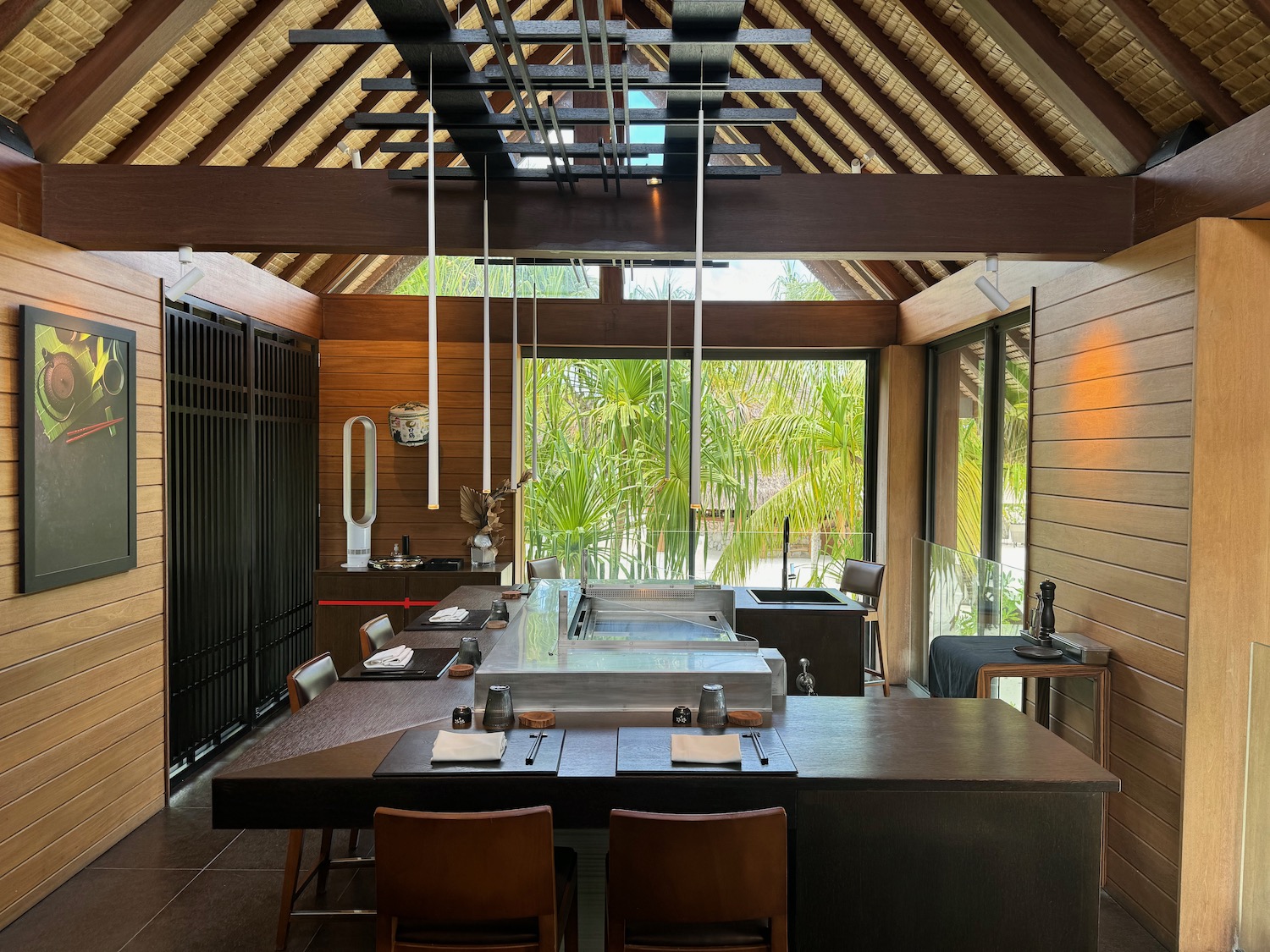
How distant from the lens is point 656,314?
6309 mm

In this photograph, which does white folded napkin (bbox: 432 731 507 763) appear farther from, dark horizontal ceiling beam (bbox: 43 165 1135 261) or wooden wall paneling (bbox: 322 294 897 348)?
wooden wall paneling (bbox: 322 294 897 348)

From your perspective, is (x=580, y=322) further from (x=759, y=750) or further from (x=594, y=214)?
(x=759, y=750)

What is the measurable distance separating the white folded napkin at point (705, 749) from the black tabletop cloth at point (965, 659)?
5.18 ft

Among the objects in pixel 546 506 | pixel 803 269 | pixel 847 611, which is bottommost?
pixel 847 611

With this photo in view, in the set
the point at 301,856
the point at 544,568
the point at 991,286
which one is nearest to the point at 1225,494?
the point at 991,286

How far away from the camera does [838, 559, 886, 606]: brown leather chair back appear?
218 inches

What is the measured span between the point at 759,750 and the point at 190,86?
135 inches

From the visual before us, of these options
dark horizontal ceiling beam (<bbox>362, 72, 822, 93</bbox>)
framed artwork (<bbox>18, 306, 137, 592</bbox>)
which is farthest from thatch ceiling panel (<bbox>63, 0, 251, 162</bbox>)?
dark horizontal ceiling beam (<bbox>362, 72, 822, 93</bbox>)

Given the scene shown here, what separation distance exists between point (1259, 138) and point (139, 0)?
12.1 feet

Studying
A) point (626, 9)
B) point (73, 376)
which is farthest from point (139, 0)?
point (626, 9)

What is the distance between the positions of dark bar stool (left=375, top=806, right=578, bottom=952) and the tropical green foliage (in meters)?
4.37

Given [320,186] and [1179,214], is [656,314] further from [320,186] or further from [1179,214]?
[1179,214]

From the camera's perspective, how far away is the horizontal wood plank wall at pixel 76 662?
3154 mm

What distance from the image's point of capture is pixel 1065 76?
3215mm
